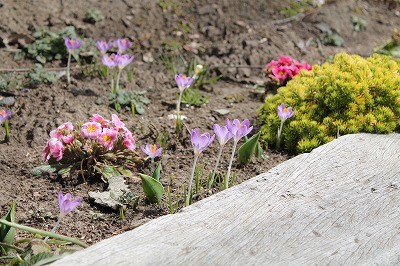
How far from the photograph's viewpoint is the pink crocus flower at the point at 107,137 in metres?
3.79

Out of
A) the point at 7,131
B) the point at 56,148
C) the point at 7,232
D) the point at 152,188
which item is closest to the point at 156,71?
the point at 7,131

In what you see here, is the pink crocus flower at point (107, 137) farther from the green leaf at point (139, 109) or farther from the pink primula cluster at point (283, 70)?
the pink primula cluster at point (283, 70)

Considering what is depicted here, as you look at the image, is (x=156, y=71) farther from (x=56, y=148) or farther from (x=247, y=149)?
(x=56, y=148)

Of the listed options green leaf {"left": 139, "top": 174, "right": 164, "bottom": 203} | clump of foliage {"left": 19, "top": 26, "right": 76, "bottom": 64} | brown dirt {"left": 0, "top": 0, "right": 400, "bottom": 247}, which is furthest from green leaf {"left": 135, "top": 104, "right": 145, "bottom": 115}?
green leaf {"left": 139, "top": 174, "right": 164, "bottom": 203}

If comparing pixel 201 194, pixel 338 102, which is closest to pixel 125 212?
pixel 201 194

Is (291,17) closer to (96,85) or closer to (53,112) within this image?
(96,85)

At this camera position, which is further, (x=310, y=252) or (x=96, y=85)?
(x=96, y=85)

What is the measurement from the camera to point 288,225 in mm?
3045

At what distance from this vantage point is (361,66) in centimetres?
442

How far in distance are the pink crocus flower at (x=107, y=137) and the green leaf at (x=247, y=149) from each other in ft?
2.46

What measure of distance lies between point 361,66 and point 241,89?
1.24 meters

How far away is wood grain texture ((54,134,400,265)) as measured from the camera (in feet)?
8.98

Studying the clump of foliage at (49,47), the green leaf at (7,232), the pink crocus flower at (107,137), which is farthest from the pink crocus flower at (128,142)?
the clump of foliage at (49,47)

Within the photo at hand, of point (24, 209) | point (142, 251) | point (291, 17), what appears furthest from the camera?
point (291, 17)
